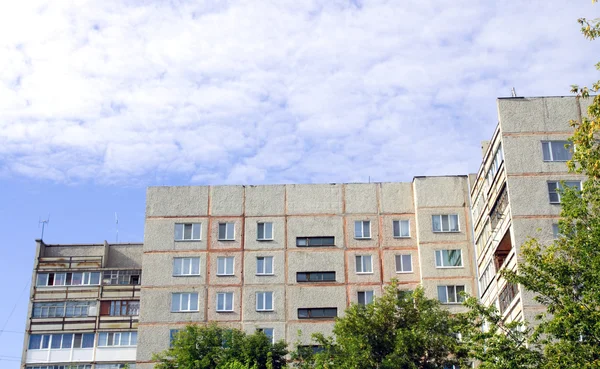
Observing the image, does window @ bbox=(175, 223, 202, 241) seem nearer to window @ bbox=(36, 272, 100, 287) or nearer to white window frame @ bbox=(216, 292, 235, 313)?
white window frame @ bbox=(216, 292, 235, 313)

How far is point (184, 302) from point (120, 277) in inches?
424

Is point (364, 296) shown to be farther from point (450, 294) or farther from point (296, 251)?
point (450, 294)

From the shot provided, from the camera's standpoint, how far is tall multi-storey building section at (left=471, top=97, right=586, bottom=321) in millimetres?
50344

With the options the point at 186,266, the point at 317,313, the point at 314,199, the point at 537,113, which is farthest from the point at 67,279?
the point at 537,113

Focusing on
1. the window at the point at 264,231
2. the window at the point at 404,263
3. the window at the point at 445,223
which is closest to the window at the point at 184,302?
the window at the point at 264,231

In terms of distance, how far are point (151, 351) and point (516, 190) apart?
28.4 meters

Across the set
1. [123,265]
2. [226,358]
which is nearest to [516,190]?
[226,358]

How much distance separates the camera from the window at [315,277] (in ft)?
216

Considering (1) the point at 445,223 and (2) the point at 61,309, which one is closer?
(1) the point at 445,223

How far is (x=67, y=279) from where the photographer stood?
74125mm

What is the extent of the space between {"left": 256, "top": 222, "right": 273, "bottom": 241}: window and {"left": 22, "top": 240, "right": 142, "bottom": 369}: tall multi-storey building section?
1243cm

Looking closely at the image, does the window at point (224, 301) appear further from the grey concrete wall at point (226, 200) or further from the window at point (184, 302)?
the grey concrete wall at point (226, 200)

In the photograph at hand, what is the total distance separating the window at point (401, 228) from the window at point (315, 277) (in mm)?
5616

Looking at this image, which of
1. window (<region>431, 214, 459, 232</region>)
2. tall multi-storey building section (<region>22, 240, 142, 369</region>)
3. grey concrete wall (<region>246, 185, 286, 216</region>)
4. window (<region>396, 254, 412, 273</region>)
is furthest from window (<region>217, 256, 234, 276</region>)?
window (<region>431, 214, 459, 232</region>)
